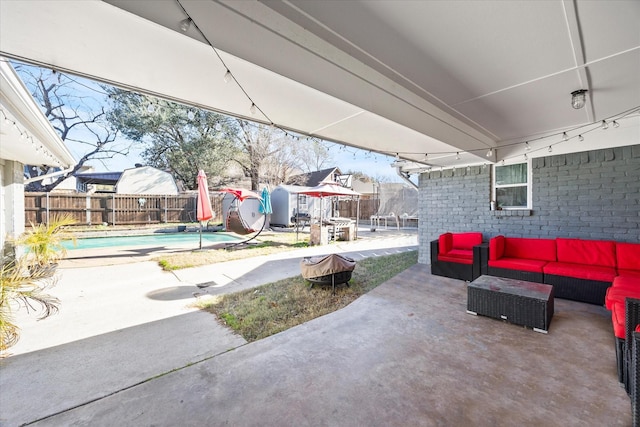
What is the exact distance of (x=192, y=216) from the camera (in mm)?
16594

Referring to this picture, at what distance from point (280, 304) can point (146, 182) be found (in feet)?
56.3

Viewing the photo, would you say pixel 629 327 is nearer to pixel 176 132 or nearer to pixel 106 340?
pixel 106 340

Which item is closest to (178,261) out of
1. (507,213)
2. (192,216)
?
(507,213)

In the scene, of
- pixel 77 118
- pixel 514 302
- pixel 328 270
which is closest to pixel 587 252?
pixel 514 302

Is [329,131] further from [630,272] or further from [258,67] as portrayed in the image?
[630,272]

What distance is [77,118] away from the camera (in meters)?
14.3

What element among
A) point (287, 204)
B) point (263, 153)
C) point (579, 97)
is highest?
point (263, 153)

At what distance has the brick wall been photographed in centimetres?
425

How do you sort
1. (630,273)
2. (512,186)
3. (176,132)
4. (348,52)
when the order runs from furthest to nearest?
(176,132) < (512,186) < (630,273) < (348,52)

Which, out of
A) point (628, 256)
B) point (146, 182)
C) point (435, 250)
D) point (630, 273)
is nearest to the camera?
point (630, 273)

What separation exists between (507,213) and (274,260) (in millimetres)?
5534

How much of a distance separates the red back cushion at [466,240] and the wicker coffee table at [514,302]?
2.28 m

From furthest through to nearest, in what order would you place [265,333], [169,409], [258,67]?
[265,333]
[258,67]
[169,409]

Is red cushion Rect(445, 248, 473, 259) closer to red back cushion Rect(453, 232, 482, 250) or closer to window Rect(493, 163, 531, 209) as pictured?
red back cushion Rect(453, 232, 482, 250)
